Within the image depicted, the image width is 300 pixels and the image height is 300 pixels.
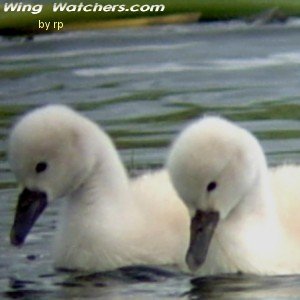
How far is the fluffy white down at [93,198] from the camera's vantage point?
10.3 m

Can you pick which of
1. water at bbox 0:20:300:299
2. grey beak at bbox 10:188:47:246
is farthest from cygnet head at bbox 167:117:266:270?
grey beak at bbox 10:188:47:246

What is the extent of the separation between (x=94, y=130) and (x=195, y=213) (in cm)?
78

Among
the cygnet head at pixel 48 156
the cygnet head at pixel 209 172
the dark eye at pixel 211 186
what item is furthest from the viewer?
the cygnet head at pixel 48 156

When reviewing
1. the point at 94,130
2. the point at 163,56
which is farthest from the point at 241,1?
the point at 94,130

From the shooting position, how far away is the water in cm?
1006

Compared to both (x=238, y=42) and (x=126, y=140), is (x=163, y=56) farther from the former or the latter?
(x=126, y=140)

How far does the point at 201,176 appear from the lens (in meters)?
9.92

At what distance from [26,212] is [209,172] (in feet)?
3.27

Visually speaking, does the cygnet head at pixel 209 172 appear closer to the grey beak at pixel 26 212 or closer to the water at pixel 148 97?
the water at pixel 148 97

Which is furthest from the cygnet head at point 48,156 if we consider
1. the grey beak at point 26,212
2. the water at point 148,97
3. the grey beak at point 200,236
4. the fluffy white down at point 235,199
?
the grey beak at point 200,236

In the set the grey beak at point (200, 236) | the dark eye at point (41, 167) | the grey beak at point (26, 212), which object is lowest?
the grey beak at point (200, 236)

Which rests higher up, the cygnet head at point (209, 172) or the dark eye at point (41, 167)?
the dark eye at point (41, 167)

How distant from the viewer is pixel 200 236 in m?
10.1

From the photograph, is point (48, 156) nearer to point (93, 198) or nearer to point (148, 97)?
point (93, 198)
